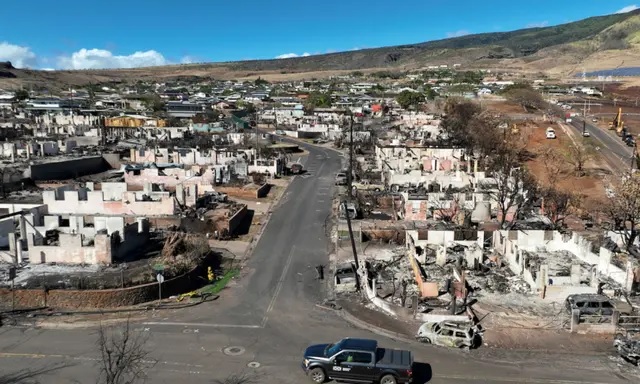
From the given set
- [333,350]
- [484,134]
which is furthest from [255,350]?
[484,134]

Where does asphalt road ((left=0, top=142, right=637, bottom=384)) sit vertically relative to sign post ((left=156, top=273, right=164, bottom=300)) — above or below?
below

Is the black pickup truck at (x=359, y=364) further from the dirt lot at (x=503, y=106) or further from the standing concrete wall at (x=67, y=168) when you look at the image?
the dirt lot at (x=503, y=106)

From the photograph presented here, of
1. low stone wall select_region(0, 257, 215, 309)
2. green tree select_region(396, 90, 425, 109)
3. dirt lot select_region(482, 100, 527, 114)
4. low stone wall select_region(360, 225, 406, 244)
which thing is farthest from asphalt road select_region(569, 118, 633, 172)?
low stone wall select_region(0, 257, 215, 309)

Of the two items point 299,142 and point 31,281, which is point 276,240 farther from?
point 299,142

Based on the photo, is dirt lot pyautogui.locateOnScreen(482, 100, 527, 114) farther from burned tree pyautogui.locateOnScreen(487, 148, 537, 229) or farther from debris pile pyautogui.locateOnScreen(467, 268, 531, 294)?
debris pile pyautogui.locateOnScreen(467, 268, 531, 294)

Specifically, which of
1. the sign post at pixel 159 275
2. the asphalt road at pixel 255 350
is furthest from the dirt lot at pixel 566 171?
the sign post at pixel 159 275

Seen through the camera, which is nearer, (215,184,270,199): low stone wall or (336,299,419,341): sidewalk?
(336,299,419,341): sidewalk
